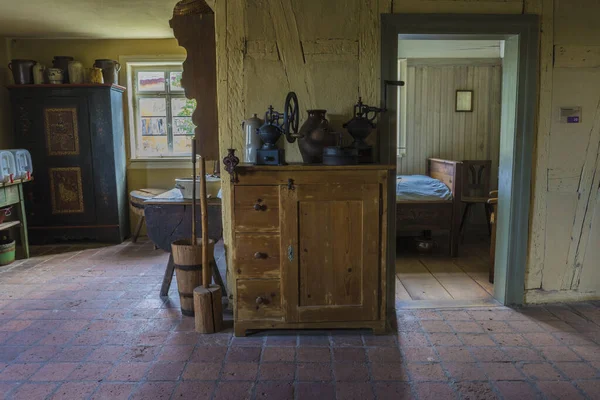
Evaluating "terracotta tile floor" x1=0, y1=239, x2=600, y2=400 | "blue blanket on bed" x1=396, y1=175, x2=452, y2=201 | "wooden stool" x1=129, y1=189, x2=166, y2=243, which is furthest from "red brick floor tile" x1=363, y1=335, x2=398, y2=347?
"wooden stool" x1=129, y1=189, x2=166, y2=243

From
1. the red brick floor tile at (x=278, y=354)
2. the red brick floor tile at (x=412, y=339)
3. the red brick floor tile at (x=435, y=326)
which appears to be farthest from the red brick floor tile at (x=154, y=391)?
the red brick floor tile at (x=435, y=326)

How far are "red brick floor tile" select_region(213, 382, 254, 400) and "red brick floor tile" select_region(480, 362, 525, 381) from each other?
1.22 metres

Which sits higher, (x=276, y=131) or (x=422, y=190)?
(x=276, y=131)

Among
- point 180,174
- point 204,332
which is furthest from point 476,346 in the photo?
point 180,174

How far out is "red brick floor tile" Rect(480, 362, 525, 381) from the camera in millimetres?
2340

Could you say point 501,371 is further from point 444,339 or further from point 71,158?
point 71,158

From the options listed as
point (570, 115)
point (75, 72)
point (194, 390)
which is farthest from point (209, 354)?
point (75, 72)

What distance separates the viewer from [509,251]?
10.7 ft

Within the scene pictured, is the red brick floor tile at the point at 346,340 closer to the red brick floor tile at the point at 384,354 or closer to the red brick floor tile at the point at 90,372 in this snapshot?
the red brick floor tile at the point at 384,354

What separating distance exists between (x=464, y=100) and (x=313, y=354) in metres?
4.44

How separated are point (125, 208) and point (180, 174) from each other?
779 millimetres

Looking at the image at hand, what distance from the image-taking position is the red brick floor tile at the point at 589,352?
2543mm

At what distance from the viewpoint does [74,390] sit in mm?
2262

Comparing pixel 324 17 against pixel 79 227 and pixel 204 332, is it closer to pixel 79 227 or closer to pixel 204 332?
→ pixel 204 332
